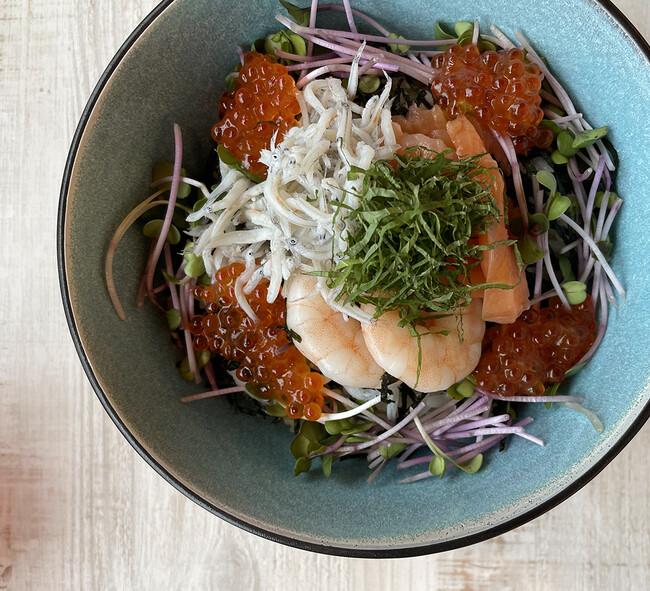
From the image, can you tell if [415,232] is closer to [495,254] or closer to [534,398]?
[495,254]

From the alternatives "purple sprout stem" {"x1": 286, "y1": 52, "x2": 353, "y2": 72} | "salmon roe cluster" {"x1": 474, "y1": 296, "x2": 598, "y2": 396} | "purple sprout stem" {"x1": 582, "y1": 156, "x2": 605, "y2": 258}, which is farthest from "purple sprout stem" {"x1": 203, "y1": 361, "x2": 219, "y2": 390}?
"purple sprout stem" {"x1": 582, "y1": 156, "x2": 605, "y2": 258}

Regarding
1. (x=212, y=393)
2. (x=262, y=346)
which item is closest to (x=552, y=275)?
(x=262, y=346)

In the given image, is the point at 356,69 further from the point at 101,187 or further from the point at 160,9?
the point at 101,187

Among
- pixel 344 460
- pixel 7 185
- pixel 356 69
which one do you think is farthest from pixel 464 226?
pixel 7 185

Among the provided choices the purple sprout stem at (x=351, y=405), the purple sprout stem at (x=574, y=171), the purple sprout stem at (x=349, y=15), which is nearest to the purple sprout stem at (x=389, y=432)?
the purple sprout stem at (x=351, y=405)

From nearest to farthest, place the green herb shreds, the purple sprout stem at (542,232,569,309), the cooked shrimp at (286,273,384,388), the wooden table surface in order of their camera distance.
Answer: the green herb shreds < the cooked shrimp at (286,273,384,388) < the purple sprout stem at (542,232,569,309) < the wooden table surface

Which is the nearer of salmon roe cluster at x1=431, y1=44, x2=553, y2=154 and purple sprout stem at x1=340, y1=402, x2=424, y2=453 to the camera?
salmon roe cluster at x1=431, y1=44, x2=553, y2=154

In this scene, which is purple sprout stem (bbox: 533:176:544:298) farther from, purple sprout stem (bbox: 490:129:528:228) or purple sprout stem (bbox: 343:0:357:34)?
purple sprout stem (bbox: 343:0:357:34)

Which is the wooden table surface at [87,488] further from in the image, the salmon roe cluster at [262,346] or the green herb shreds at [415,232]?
the green herb shreds at [415,232]
